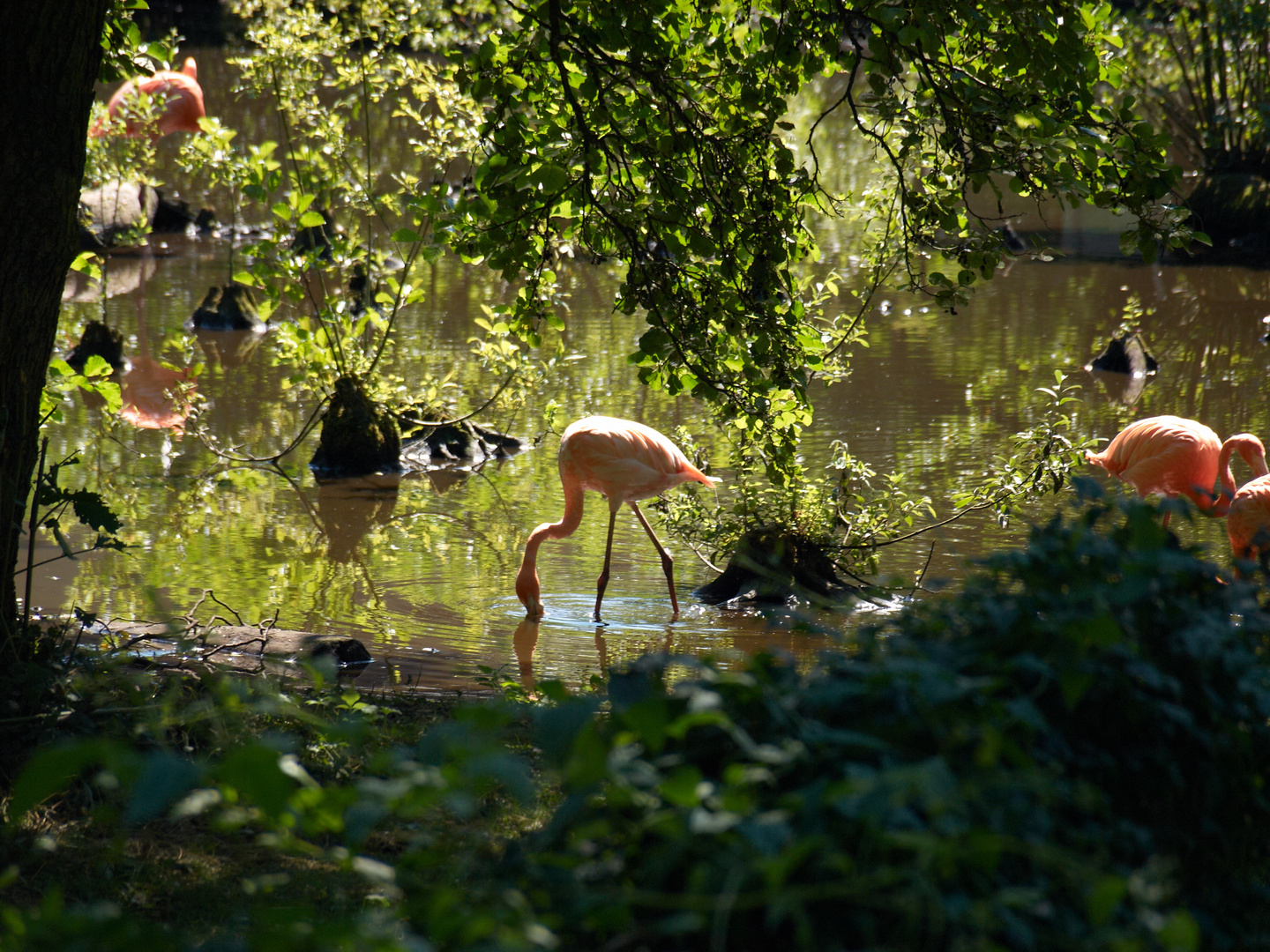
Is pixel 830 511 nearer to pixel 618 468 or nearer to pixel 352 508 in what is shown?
pixel 618 468

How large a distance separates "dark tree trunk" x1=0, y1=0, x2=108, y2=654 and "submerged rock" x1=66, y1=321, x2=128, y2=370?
892cm

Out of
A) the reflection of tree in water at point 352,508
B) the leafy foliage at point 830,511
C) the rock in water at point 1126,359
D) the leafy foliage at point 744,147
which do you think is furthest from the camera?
the rock in water at point 1126,359

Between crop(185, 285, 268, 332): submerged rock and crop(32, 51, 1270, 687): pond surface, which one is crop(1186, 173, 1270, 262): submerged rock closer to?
crop(32, 51, 1270, 687): pond surface

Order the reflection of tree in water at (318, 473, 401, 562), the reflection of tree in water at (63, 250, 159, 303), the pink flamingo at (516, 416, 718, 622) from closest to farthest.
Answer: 1. the pink flamingo at (516, 416, 718, 622)
2. the reflection of tree in water at (318, 473, 401, 562)
3. the reflection of tree in water at (63, 250, 159, 303)

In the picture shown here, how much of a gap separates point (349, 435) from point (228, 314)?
18.9 ft

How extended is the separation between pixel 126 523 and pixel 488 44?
16.2ft

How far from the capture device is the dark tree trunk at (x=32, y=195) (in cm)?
365

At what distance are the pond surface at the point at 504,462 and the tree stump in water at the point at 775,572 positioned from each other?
0.21 metres

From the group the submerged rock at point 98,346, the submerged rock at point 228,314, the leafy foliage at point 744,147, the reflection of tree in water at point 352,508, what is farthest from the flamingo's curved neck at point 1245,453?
the submerged rock at point 228,314

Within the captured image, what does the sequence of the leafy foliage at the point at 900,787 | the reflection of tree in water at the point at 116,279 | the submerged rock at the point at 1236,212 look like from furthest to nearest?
the submerged rock at the point at 1236,212
the reflection of tree in water at the point at 116,279
the leafy foliage at the point at 900,787

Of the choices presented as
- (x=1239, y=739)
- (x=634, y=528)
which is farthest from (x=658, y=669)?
(x=634, y=528)

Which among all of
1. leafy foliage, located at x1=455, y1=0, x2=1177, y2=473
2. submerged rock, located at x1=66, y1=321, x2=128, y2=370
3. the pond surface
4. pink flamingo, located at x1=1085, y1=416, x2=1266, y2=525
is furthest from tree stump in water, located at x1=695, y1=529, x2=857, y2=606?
submerged rock, located at x1=66, y1=321, x2=128, y2=370

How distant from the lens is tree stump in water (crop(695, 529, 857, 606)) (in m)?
7.05

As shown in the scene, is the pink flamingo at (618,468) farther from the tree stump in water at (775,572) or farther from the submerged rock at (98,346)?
the submerged rock at (98,346)
